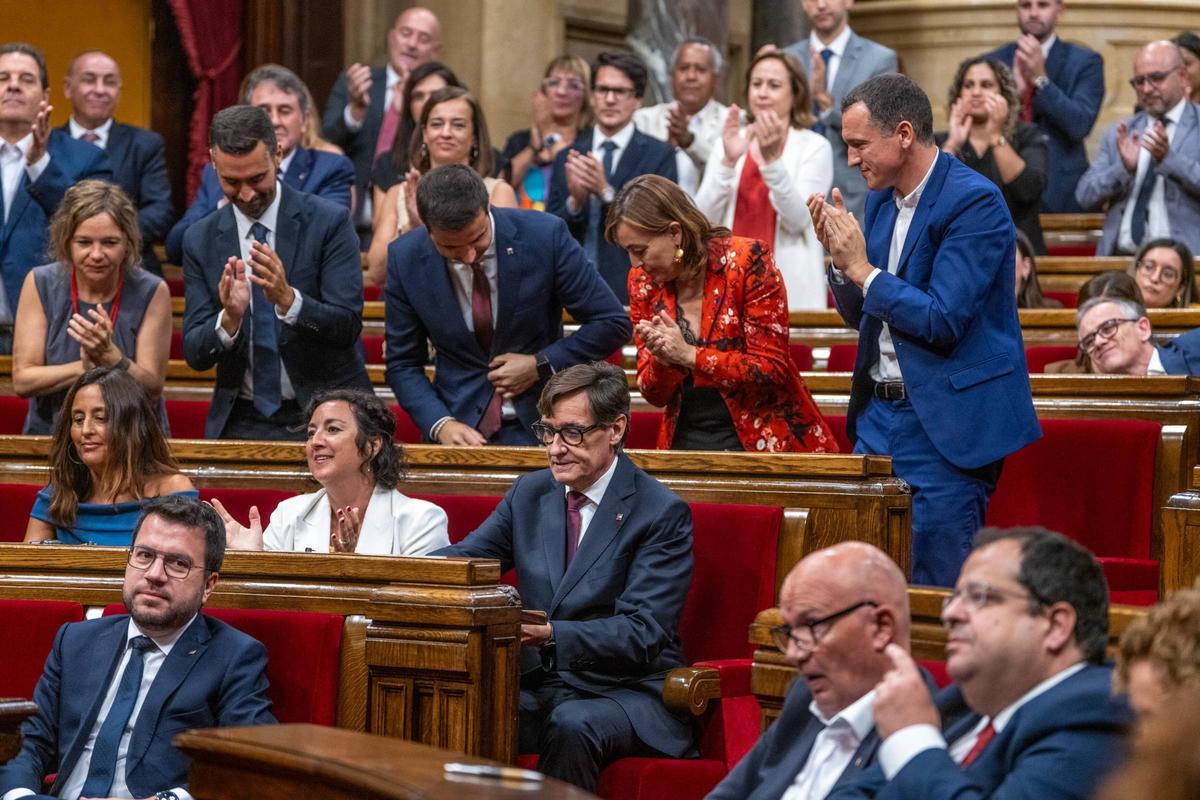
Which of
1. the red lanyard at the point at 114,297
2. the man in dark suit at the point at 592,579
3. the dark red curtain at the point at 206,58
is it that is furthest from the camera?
the dark red curtain at the point at 206,58

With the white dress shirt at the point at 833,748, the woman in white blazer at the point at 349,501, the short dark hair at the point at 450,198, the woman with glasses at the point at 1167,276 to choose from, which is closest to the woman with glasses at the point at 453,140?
the short dark hair at the point at 450,198

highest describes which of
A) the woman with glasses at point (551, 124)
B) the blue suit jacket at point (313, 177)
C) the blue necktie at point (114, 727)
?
the woman with glasses at point (551, 124)

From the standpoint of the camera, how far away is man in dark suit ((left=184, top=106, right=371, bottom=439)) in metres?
4.12

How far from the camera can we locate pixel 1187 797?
1.11 metres

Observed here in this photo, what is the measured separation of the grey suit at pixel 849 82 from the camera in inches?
242

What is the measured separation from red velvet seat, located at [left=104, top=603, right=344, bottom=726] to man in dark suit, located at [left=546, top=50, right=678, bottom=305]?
8.77 feet

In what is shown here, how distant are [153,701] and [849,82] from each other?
430 centimetres

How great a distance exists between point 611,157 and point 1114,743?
401 cm

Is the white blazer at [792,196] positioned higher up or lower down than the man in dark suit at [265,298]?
higher up

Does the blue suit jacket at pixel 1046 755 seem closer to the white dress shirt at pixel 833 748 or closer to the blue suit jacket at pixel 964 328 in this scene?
the white dress shirt at pixel 833 748

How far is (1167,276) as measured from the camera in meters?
5.13

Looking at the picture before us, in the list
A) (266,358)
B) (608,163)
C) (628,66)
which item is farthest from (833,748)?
(628,66)

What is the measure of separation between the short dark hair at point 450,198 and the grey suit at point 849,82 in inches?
97.7

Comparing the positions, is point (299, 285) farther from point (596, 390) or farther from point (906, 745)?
point (906, 745)
